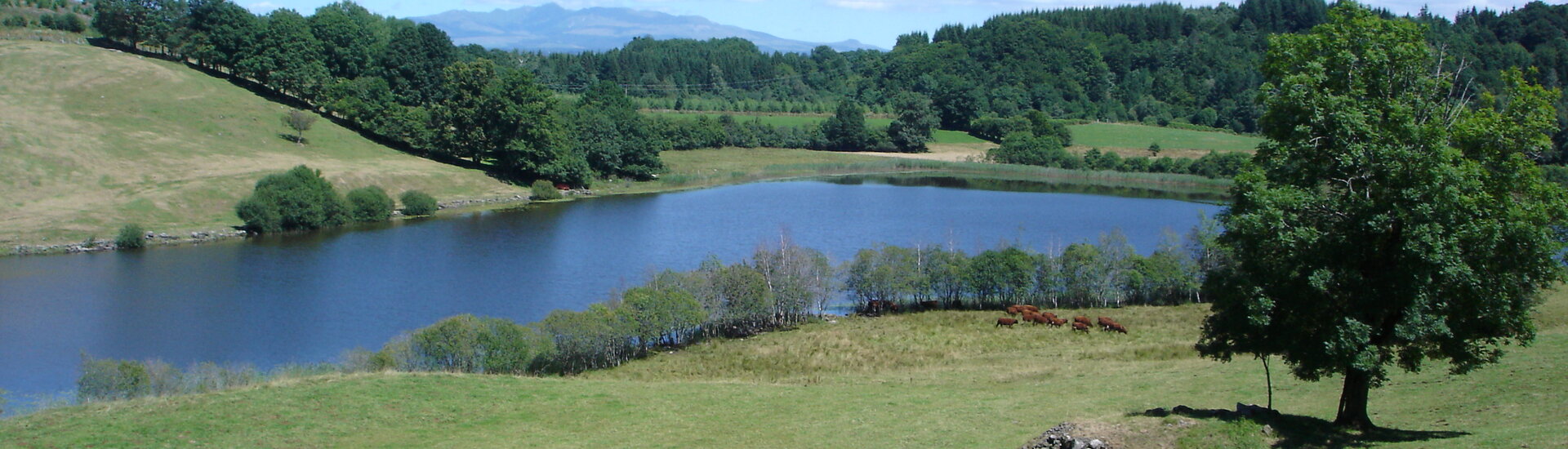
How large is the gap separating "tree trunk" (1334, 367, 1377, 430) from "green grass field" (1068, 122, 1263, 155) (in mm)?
96768

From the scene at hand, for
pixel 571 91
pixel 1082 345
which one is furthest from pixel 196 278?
pixel 571 91

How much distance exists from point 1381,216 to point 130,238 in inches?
2267

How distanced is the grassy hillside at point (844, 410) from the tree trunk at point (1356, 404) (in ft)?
1.26

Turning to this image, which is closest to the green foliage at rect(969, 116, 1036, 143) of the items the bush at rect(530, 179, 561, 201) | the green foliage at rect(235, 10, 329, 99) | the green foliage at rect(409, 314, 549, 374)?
the bush at rect(530, 179, 561, 201)

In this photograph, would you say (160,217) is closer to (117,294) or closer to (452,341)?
(117,294)

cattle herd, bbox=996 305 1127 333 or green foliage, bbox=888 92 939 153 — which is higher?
green foliage, bbox=888 92 939 153

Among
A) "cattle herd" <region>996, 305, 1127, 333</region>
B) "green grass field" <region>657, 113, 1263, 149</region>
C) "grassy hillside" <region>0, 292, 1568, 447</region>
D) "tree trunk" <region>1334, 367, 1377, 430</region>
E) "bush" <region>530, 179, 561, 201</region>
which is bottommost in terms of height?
"bush" <region>530, 179, 561, 201</region>

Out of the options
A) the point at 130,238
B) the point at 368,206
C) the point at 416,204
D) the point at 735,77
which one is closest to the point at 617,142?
the point at 416,204

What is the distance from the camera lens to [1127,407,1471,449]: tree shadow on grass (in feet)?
54.1

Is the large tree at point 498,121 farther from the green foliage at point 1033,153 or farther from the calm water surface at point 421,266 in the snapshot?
the green foliage at point 1033,153

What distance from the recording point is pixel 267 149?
75750 millimetres

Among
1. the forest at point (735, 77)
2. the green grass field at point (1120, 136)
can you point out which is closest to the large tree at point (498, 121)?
the forest at point (735, 77)

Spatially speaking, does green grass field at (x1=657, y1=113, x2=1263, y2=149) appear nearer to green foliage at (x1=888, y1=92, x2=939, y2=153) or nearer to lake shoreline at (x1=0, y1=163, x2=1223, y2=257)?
green foliage at (x1=888, y1=92, x2=939, y2=153)

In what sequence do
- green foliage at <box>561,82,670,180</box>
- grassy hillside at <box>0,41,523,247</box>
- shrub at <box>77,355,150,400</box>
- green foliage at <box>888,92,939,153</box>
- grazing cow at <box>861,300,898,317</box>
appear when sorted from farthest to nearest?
green foliage at <box>888,92,939,153</box> → green foliage at <box>561,82,670,180</box> → grassy hillside at <box>0,41,523,247</box> → grazing cow at <box>861,300,898,317</box> → shrub at <box>77,355,150,400</box>
